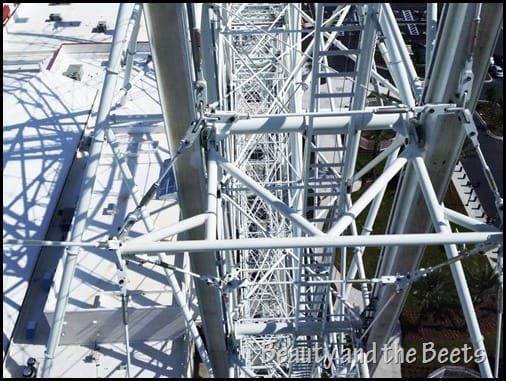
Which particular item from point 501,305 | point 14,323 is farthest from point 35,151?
point 501,305

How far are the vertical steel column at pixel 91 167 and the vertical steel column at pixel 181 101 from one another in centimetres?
142

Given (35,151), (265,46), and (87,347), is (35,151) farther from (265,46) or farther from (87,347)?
(265,46)

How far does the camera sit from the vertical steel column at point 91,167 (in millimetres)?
9312

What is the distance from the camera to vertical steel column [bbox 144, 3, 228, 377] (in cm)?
751

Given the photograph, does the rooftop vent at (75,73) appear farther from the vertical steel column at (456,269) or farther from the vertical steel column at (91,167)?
the vertical steel column at (456,269)

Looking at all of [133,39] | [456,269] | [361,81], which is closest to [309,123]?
[361,81]

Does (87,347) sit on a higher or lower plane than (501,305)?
higher

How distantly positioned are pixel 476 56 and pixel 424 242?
313 centimetres

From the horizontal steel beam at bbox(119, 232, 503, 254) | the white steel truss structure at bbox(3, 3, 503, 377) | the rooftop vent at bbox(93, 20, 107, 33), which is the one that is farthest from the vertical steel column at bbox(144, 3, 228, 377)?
the rooftop vent at bbox(93, 20, 107, 33)

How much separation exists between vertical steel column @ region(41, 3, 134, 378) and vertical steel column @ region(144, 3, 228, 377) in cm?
142

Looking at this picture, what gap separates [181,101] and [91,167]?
258cm

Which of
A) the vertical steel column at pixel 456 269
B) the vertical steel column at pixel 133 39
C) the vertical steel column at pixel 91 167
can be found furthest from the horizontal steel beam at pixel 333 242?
the vertical steel column at pixel 133 39

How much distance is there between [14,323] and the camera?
1611 centimetres

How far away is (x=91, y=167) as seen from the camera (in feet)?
32.3
